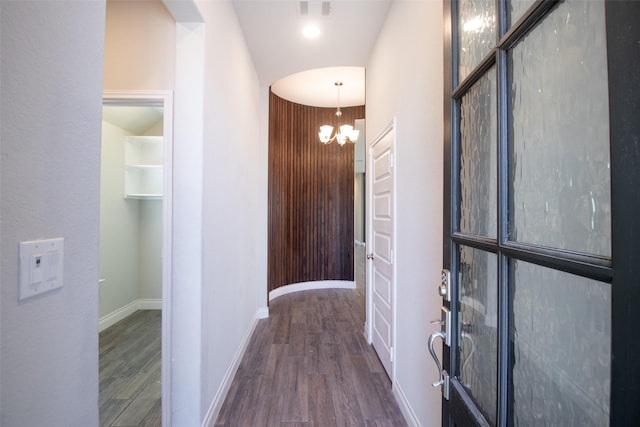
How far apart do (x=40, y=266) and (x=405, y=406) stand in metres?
2.12

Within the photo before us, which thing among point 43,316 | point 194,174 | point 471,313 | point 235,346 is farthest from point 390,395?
point 43,316

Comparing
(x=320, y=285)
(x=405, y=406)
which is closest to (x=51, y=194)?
(x=405, y=406)

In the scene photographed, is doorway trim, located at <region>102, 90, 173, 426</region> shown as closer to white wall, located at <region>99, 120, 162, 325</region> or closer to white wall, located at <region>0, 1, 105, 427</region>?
white wall, located at <region>0, 1, 105, 427</region>

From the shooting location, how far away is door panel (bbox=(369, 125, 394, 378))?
2.43 metres

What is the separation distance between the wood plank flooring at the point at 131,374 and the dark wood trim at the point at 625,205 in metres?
2.40

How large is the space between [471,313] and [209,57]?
6.34 ft

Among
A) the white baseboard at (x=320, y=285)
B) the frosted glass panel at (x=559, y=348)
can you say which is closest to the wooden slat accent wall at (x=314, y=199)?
the white baseboard at (x=320, y=285)

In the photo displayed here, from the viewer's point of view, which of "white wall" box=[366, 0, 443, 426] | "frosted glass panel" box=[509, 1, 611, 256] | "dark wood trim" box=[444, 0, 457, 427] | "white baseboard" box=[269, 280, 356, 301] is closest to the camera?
"frosted glass panel" box=[509, 1, 611, 256]

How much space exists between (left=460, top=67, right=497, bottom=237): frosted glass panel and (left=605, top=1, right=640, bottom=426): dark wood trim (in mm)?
339

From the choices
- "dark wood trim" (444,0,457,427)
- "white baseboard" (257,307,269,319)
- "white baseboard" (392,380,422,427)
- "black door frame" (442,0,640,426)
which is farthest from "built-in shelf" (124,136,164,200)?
"black door frame" (442,0,640,426)

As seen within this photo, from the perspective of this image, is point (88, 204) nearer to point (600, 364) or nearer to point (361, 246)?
point (600, 364)

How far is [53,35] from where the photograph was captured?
702 mm

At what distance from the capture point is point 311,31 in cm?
273

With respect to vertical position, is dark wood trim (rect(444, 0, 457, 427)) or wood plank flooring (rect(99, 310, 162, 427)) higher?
dark wood trim (rect(444, 0, 457, 427))
